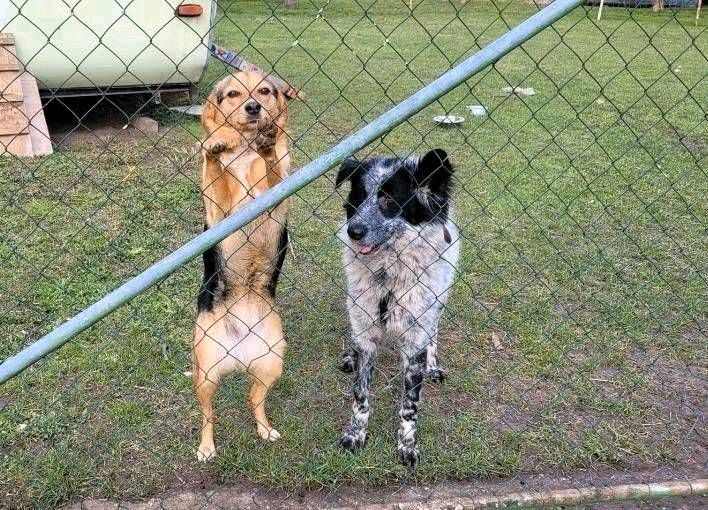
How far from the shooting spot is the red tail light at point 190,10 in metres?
7.28

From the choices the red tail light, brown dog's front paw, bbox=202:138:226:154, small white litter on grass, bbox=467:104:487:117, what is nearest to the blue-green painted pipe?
brown dog's front paw, bbox=202:138:226:154

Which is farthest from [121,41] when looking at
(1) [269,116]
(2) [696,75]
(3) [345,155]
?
(2) [696,75]

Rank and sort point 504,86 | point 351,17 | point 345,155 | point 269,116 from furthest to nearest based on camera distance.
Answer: point 351,17, point 504,86, point 269,116, point 345,155

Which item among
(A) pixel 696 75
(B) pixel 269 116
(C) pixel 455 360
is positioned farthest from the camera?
(A) pixel 696 75

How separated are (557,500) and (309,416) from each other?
126 cm

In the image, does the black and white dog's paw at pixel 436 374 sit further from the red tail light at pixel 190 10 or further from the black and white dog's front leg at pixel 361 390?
the red tail light at pixel 190 10

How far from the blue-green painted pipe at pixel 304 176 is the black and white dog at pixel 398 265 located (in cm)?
97

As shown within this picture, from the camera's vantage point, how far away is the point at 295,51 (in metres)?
12.5

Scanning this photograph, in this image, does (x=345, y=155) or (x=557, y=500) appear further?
(x=557, y=500)

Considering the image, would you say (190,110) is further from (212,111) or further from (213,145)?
(213,145)

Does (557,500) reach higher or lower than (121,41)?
higher

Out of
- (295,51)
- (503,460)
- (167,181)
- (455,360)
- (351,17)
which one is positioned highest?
(503,460)

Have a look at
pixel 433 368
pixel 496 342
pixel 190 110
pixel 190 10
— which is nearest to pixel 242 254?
pixel 433 368

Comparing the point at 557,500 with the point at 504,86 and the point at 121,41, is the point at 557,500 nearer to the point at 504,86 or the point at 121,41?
the point at 121,41
